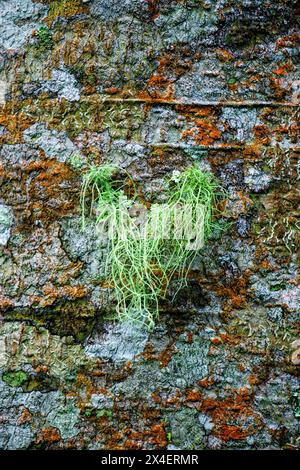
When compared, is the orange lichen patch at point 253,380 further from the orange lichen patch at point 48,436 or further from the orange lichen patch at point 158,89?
the orange lichen patch at point 158,89

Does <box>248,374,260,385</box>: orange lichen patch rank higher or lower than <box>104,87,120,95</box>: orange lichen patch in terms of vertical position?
lower

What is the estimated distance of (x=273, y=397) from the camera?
2.21 m

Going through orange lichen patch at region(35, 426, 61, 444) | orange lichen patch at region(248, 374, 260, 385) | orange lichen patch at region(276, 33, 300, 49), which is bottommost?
orange lichen patch at region(35, 426, 61, 444)

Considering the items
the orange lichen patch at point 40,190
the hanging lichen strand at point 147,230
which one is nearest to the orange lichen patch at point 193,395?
the hanging lichen strand at point 147,230

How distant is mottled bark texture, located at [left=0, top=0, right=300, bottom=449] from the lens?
2.21 meters

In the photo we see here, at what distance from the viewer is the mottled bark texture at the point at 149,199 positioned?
2.21 metres

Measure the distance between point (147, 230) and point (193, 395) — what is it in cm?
72

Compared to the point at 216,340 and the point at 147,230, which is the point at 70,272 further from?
the point at 216,340

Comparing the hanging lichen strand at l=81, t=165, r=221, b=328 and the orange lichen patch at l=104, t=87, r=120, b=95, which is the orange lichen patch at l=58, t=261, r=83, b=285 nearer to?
the hanging lichen strand at l=81, t=165, r=221, b=328

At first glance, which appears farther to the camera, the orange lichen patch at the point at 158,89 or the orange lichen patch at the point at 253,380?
the orange lichen patch at the point at 158,89

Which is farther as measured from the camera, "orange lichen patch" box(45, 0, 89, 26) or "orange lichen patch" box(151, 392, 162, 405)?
"orange lichen patch" box(45, 0, 89, 26)

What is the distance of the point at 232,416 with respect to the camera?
2199mm

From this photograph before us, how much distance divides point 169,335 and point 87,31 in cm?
138

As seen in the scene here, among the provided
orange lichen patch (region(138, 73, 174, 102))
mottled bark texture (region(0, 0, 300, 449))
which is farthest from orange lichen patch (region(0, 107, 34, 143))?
orange lichen patch (region(138, 73, 174, 102))
